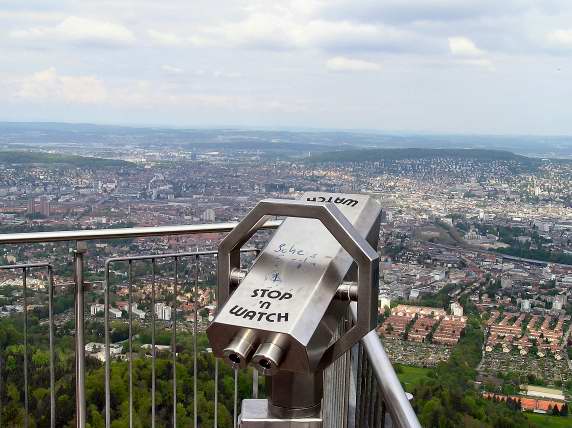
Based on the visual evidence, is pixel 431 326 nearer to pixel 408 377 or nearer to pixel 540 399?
pixel 540 399

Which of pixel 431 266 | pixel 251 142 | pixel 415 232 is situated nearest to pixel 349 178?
pixel 415 232

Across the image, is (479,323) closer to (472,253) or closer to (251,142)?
(472,253)

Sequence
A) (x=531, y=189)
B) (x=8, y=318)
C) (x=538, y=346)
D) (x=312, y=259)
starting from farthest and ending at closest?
(x=531, y=189), (x=538, y=346), (x=8, y=318), (x=312, y=259)

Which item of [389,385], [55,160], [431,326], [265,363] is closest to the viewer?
[265,363]

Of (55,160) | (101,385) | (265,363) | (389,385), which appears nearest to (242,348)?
(265,363)

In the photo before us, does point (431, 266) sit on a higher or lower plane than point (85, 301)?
lower

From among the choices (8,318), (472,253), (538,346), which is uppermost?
(8,318)
